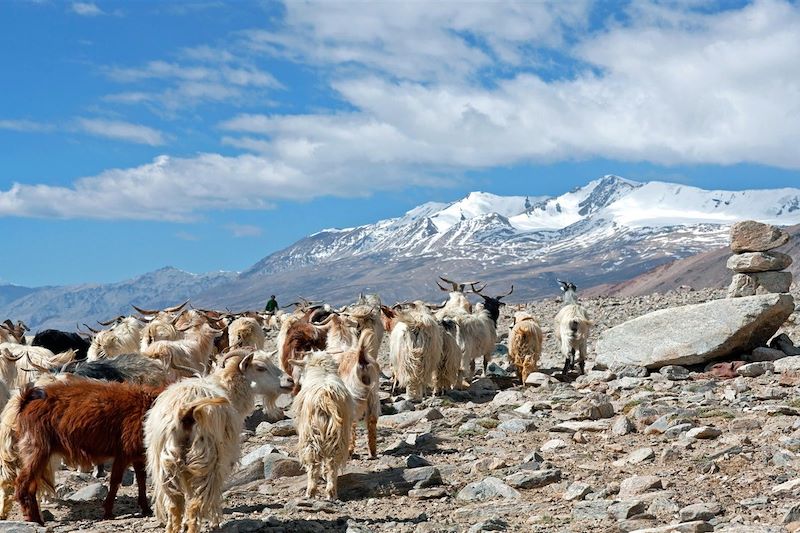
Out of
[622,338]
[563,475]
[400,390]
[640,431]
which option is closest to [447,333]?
[400,390]

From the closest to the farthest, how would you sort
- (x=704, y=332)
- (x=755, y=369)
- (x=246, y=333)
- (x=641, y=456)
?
(x=641, y=456) → (x=755, y=369) → (x=704, y=332) → (x=246, y=333)

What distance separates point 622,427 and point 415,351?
4.77 meters

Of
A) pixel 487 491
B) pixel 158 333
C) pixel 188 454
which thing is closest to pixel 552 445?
pixel 487 491

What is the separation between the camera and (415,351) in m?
15.1

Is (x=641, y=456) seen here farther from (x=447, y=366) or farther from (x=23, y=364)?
(x=23, y=364)

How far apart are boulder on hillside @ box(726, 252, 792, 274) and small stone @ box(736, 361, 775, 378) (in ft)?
23.3

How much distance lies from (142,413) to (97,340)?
7.79m

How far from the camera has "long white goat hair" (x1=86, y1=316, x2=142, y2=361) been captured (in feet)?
49.9

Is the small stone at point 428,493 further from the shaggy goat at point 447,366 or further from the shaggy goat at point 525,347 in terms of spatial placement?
the shaggy goat at point 525,347

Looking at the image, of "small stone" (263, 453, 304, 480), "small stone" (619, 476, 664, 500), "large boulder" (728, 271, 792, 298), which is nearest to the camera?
"small stone" (619, 476, 664, 500)

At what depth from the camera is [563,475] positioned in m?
9.10

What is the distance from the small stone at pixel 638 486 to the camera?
8039 mm

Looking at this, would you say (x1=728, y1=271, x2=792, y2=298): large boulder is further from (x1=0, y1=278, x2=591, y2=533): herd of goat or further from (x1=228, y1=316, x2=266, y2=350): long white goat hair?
(x1=0, y1=278, x2=591, y2=533): herd of goat

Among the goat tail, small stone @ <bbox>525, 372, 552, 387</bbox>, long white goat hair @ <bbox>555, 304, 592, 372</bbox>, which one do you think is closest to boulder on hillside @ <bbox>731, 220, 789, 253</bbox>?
long white goat hair @ <bbox>555, 304, 592, 372</bbox>
